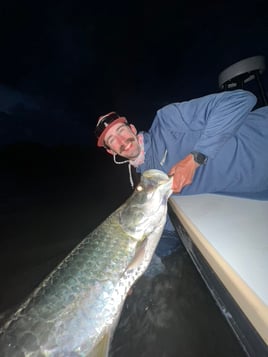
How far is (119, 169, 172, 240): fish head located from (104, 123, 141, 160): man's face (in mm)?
1026

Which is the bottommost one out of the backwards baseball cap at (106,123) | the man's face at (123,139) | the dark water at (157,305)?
the dark water at (157,305)

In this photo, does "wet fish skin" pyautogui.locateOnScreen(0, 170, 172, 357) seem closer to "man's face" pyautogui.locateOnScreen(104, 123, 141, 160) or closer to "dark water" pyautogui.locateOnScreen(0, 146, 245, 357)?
"dark water" pyautogui.locateOnScreen(0, 146, 245, 357)

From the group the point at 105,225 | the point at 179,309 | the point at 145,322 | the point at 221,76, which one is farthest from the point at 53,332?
the point at 221,76

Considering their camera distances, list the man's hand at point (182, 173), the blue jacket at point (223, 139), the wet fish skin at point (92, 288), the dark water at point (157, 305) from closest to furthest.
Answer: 1. the wet fish skin at point (92, 288)
2. the man's hand at point (182, 173)
3. the dark water at point (157, 305)
4. the blue jacket at point (223, 139)

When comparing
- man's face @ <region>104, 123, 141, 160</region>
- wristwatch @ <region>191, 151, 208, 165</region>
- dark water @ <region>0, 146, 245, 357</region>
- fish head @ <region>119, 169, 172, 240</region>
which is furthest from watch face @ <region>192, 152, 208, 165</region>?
dark water @ <region>0, 146, 245, 357</region>

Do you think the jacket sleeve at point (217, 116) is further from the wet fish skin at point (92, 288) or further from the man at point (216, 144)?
the wet fish skin at point (92, 288)

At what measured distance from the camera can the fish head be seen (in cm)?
173

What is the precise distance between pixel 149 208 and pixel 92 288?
0.68 m

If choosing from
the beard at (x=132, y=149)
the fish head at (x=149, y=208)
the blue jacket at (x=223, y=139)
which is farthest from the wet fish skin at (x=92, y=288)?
the beard at (x=132, y=149)

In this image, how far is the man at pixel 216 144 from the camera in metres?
2.02

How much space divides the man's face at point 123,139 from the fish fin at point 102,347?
6.17 feet

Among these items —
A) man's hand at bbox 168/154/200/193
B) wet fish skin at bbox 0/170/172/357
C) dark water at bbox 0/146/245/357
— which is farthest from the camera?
dark water at bbox 0/146/245/357

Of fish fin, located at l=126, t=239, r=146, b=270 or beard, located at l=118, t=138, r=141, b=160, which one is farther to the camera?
beard, located at l=118, t=138, r=141, b=160

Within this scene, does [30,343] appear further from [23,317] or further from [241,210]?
[241,210]
